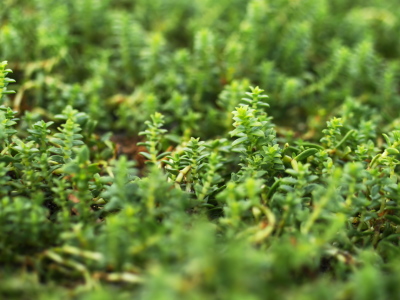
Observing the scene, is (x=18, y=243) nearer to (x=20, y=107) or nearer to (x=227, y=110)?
(x=20, y=107)

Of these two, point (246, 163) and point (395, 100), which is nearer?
point (246, 163)

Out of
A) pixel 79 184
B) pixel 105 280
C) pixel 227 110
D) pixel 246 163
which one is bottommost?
pixel 105 280

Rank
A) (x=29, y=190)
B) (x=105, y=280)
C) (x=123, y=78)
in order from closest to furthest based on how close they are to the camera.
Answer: (x=105, y=280) → (x=29, y=190) → (x=123, y=78)

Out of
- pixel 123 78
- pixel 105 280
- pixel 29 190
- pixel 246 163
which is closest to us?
pixel 105 280

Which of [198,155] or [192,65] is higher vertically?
[192,65]

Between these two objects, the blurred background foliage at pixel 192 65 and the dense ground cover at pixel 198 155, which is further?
the blurred background foliage at pixel 192 65

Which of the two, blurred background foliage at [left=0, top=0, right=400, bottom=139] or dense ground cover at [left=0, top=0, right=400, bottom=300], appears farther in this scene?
blurred background foliage at [left=0, top=0, right=400, bottom=139]

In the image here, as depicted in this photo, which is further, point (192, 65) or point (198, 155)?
point (192, 65)


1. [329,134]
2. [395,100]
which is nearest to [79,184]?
[329,134]
